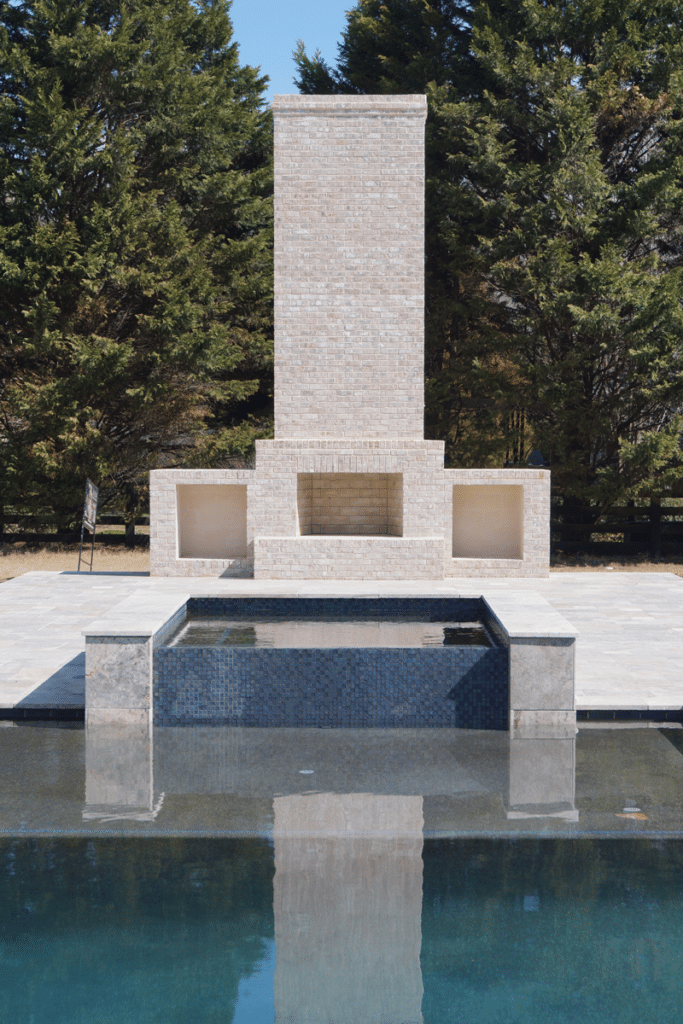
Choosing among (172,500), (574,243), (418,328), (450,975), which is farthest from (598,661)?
(574,243)

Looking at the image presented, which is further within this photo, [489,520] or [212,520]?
[489,520]

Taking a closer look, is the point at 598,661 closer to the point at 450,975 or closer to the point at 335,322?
the point at 450,975

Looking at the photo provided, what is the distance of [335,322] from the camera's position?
14.3 meters

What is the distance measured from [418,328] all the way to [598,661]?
6943 mm

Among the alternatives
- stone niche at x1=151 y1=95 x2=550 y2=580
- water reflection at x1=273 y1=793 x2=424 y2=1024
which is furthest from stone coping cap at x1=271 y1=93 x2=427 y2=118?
water reflection at x1=273 y1=793 x2=424 y2=1024

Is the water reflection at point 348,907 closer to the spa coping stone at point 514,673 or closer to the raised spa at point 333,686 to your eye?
the raised spa at point 333,686

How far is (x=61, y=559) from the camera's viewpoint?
21406 millimetres

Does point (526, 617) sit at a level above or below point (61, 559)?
above

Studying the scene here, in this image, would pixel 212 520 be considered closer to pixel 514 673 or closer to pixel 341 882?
pixel 514 673

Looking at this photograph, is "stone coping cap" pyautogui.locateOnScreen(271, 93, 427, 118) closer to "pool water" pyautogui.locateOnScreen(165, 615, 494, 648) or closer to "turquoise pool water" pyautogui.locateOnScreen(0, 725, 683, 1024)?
"pool water" pyautogui.locateOnScreen(165, 615, 494, 648)

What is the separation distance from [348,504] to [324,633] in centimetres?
713

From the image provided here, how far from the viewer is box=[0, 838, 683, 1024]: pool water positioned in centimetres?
360

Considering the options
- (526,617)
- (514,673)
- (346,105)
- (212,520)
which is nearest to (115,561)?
(212,520)

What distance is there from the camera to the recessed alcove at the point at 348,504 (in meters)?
15.4
